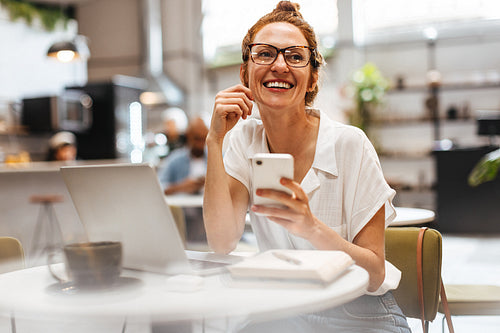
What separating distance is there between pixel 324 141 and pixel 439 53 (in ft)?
26.3

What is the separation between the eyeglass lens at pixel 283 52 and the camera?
1.39 metres

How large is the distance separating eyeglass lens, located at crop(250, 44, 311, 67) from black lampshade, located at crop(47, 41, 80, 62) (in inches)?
232

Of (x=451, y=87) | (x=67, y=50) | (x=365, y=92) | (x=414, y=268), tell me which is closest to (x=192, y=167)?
(x=414, y=268)

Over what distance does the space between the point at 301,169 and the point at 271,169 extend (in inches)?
17.3

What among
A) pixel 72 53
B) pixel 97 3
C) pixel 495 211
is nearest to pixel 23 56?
pixel 97 3

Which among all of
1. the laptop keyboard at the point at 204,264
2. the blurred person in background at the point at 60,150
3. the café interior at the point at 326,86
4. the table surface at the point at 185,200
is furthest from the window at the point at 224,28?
the laptop keyboard at the point at 204,264

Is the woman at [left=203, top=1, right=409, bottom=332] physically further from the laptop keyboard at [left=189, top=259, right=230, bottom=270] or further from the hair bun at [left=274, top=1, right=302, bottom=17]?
the laptop keyboard at [left=189, top=259, right=230, bottom=270]

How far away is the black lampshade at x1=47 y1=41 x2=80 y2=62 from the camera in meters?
6.68

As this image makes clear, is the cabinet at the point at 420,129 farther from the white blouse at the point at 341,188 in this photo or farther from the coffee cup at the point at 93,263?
the coffee cup at the point at 93,263

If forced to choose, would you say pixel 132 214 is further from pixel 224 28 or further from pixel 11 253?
pixel 224 28

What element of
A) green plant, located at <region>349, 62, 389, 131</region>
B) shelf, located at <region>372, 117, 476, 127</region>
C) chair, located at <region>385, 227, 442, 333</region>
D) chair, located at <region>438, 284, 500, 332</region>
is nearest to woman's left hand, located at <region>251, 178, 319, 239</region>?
chair, located at <region>385, 227, 442, 333</region>

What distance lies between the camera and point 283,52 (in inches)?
54.5

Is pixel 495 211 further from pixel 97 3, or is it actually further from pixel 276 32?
pixel 97 3

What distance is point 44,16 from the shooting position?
10039 millimetres
